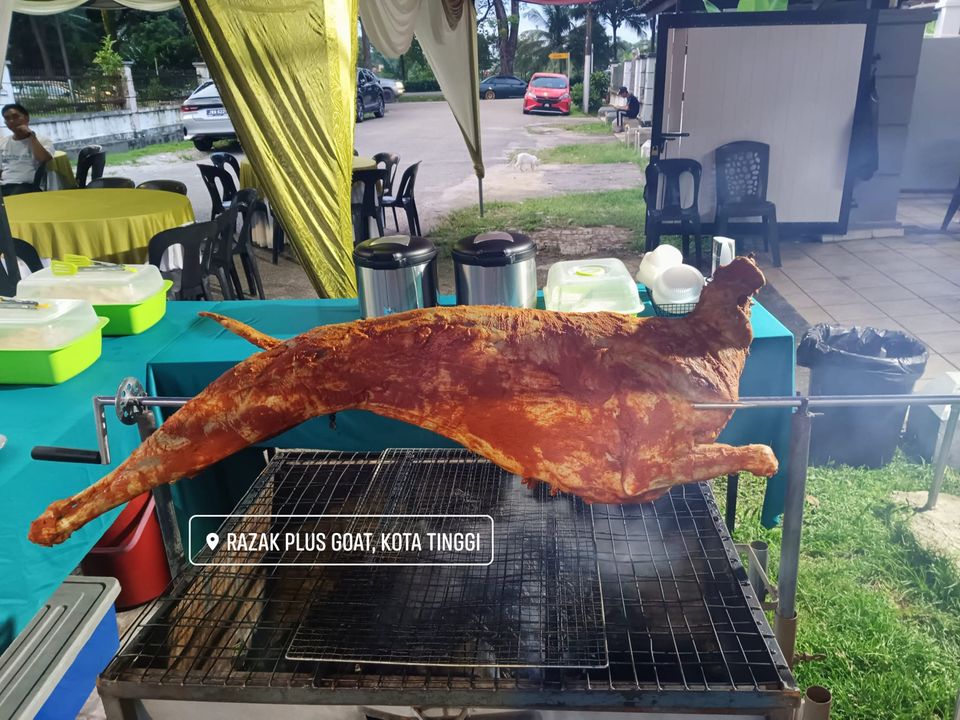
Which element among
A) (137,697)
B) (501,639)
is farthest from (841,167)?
(137,697)

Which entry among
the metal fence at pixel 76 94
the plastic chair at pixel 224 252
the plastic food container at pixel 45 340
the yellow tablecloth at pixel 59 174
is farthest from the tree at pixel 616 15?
the plastic food container at pixel 45 340

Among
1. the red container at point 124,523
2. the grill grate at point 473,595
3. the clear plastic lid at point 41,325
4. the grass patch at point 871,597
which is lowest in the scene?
the grass patch at point 871,597

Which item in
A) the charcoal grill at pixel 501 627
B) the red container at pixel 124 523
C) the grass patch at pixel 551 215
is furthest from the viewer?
the grass patch at pixel 551 215

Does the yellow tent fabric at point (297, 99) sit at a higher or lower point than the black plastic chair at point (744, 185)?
higher

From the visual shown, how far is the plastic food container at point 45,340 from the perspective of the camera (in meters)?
2.22

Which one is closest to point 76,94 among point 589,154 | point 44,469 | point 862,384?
point 589,154

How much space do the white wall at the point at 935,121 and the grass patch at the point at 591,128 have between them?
396 inches

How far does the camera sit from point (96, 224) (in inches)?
199

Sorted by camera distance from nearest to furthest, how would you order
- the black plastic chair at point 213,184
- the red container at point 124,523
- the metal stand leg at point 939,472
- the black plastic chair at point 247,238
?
1. the red container at point 124,523
2. the metal stand leg at point 939,472
3. the black plastic chair at point 247,238
4. the black plastic chair at point 213,184

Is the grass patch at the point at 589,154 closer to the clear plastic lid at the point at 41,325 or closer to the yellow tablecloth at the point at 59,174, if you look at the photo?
the yellow tablecloth at the point at 59,174

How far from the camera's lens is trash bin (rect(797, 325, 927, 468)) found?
3416mm

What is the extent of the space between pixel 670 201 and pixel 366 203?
319cm

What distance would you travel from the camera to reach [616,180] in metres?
12.3

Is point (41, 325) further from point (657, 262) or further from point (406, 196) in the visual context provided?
point (406, 196)
